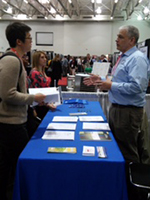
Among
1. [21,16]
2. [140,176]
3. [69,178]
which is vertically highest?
[21,16]

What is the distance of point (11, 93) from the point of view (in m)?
1.29

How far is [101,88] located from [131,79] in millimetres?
285

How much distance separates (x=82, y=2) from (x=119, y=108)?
11427 millimetres

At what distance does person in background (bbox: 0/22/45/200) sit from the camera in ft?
4.19

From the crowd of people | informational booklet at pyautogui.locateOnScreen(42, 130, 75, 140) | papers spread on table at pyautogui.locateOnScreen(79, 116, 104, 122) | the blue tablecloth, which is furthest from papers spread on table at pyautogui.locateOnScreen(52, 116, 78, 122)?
the blue tablecloth

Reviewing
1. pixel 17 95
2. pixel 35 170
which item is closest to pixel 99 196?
pixel 35 170

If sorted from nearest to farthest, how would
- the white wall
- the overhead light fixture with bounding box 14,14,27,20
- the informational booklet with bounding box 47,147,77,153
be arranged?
the informational booklet with bounding box 47,147,77,153
the overhead light fixture with bounding box 14,14,27,20
the white wall

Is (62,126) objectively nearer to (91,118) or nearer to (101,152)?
(91,118)

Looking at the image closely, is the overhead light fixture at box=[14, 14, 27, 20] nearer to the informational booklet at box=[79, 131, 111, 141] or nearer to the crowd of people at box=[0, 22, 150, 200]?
the crowd of people at box=[0, 22, 150, 200]

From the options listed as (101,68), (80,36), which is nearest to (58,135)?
(101,68)

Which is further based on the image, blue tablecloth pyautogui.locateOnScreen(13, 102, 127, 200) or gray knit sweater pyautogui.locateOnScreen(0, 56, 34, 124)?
gray knit sweater pyautogui.locateOnScreen(0, 56, 34, 124)

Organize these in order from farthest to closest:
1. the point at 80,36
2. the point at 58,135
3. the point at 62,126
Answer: the point at 80,36, the point at 62,126, the point at 58,135

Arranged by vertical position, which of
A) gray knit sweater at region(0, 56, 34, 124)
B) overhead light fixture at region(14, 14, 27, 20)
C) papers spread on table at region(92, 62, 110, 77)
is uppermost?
overhead light fixture at region(14, 14, 27, 20)

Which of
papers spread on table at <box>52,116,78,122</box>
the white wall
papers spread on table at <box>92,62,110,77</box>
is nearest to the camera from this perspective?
papers spread on table at <box>52,116,78,122</box>
